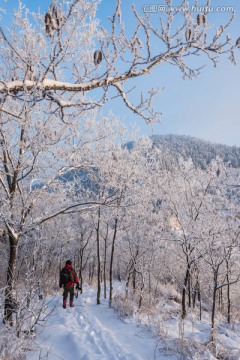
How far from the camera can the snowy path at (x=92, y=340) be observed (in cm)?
553

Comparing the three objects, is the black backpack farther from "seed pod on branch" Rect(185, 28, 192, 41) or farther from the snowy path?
"seed pod on branch" Rect(185, 28, 192, 41)

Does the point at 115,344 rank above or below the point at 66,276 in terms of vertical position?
below

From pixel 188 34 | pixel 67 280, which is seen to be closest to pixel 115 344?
pixel 67 280

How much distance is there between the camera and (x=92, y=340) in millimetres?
6535

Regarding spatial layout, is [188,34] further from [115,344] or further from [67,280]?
[67,280]

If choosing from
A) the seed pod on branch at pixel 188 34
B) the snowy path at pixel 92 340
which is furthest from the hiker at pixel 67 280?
the seed pod on branch at pixel 188 34

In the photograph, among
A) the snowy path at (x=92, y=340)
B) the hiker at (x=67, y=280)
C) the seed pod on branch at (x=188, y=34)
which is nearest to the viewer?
the seed pod on branch at (x=188, y=34)

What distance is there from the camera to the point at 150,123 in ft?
12.3

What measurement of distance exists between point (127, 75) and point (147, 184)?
9571 millimetres

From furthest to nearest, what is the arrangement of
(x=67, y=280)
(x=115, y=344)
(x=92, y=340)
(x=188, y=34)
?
(x=67, y=280) → (x=92, y=340) → (x=115, y=344) → (x=188, y=34)

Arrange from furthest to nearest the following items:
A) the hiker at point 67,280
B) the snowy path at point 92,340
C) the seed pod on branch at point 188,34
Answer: the hiker at point 67,280
the snowy path at point 92,340
the seed pod on branch at point 188,34

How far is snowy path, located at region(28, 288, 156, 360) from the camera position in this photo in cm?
553

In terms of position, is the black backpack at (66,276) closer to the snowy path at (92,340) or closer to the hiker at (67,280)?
the hiker at (67,280)

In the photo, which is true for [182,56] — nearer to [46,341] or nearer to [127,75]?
[127,75]
